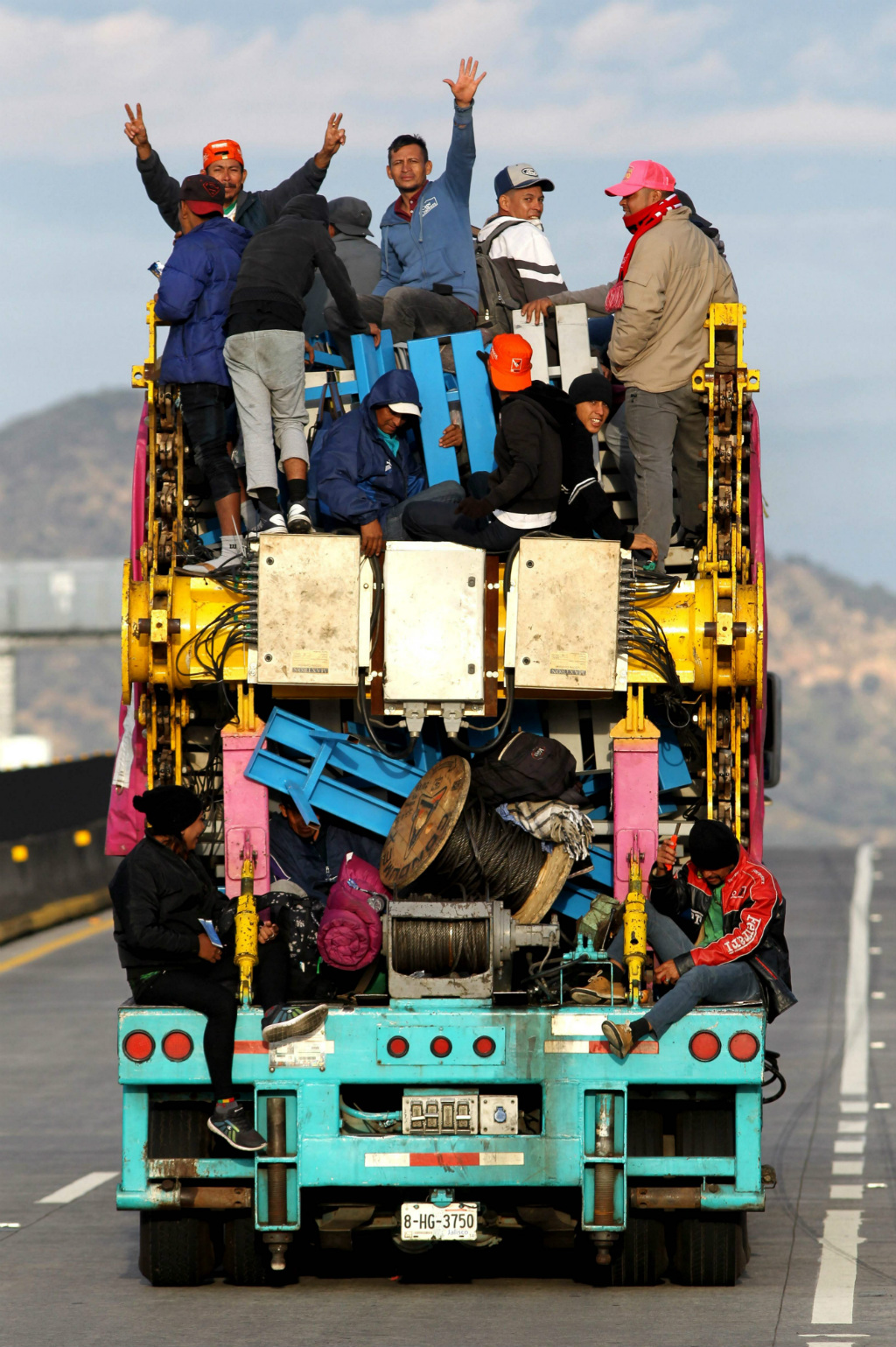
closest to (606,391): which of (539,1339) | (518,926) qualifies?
(518,926)

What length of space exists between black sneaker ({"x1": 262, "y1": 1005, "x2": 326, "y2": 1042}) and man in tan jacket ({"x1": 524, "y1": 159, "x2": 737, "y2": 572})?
8.52ft

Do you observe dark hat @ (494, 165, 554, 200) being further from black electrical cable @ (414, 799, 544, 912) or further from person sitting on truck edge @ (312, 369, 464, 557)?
black electrical cable @ (414, 799, 544, 912)

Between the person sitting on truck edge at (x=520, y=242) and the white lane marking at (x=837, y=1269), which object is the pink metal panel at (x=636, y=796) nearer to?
the white lane marking at (x=837, y=1269)

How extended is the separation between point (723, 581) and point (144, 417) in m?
2.68

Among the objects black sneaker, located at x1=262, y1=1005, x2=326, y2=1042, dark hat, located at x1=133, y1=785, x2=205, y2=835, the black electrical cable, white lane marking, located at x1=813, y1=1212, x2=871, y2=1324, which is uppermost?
dark hat, located at x1=133, y1=785, x2=205, y2=835

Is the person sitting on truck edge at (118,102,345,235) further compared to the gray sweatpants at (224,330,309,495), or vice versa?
the person sitting on truck edge at (118,102,345,235)

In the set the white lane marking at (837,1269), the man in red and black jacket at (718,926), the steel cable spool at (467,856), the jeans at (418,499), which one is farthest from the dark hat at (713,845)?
the jeans at (418,499)

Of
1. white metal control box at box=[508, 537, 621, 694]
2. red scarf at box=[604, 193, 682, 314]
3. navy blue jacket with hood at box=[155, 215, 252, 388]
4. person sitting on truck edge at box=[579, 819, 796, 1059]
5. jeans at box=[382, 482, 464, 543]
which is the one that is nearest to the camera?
person sitting on truck edge at box=[579, 819, 796, 1059]

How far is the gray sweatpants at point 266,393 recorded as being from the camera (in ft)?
33.2

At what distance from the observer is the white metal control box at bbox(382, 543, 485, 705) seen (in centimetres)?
902

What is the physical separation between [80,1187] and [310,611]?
13.5 feet

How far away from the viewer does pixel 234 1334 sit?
8.15m

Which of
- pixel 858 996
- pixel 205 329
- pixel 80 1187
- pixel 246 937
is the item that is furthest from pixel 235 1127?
pixel 858 996

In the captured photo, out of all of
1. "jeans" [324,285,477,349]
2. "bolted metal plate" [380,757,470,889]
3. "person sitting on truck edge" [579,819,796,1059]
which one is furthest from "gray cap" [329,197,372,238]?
"person sitting on truck edge" [579,819,796,1059]
